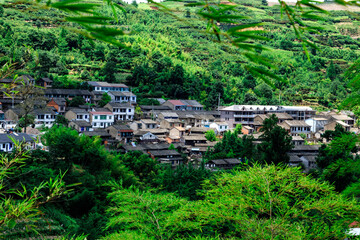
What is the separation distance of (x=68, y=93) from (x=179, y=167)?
10.1 m

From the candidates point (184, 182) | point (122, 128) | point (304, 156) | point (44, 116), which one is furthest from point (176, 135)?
point (184, 182)

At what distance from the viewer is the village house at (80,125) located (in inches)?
535

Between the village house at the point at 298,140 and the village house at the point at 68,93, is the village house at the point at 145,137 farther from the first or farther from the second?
the village house at the point at 298,140

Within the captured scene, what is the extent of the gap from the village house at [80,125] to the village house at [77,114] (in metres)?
0.44

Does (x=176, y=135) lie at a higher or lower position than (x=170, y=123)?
lower

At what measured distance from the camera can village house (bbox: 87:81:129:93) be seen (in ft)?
56.3

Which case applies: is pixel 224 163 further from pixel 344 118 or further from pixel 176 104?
pixel 344 118

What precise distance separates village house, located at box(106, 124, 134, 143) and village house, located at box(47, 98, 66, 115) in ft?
7.95

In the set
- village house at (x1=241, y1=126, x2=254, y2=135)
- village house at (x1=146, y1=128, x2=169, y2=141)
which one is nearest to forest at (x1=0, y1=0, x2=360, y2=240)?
village house at (x1=241, y1=126, x2=254, y2=135)

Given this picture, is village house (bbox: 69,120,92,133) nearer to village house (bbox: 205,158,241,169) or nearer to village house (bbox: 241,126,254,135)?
village house (bbox: 205,158,241,169)

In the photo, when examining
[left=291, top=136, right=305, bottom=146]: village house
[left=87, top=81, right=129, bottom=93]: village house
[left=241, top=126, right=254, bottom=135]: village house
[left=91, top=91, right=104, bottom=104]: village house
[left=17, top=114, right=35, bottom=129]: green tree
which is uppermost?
[left=87, top=81, right=129, bottom=93]: village house

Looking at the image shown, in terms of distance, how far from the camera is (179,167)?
742 cm

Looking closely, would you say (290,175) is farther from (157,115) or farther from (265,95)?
(265,95)

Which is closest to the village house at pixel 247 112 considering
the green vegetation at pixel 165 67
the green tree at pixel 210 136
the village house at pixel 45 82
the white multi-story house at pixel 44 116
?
the green vegetation at pixel 165 67
